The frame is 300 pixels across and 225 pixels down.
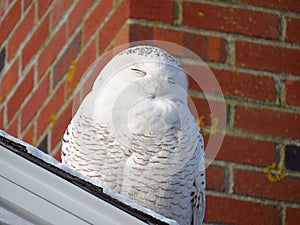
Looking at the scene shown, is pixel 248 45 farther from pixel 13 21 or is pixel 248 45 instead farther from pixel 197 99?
pixel 13 21

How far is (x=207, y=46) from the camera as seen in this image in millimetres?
3869

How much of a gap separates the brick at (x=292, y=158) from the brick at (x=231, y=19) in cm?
34

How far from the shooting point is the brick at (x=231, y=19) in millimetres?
3867

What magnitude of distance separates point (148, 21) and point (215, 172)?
18.4 inches

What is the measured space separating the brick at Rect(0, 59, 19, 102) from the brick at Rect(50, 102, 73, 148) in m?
0.56

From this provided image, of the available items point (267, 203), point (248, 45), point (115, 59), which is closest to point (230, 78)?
point (248, 45)

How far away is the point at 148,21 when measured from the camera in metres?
3.78

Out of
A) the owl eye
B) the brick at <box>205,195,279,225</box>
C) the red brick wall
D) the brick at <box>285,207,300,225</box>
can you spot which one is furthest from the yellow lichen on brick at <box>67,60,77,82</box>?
the owl eye

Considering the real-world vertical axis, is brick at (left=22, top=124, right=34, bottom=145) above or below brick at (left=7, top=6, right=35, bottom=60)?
below

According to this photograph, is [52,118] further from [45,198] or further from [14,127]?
[45,198]

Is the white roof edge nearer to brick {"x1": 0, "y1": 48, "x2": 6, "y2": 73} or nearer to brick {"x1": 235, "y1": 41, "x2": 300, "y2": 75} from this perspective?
brick {"x1": 235, "y1": 41, "x2": 300, "y2": 75}

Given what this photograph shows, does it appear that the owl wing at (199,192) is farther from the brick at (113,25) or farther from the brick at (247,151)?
the brick at (113,25)

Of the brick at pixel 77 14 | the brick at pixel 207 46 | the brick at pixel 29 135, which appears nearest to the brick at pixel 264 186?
the brick at pixel 207 46

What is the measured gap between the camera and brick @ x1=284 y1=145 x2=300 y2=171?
390cm
